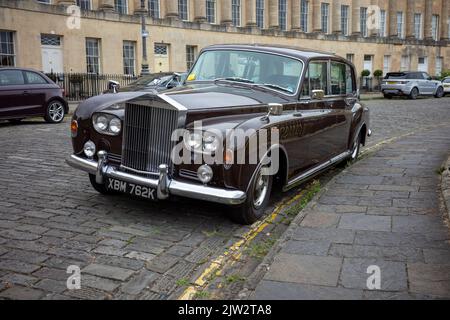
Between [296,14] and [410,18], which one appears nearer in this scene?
[296,14]

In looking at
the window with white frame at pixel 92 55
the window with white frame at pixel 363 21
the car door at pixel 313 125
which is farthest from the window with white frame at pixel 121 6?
the window with white frame at pixel 363 21

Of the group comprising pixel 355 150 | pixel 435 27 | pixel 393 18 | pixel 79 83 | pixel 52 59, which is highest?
pixel 393 18

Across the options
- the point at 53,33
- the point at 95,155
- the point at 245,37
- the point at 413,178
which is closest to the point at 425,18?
the point at 245,37

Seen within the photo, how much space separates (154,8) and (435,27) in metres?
35.3

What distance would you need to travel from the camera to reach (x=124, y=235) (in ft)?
15.6

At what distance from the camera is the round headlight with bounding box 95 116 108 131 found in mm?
5406

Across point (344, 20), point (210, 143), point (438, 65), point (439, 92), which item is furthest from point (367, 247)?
point (438, 65)

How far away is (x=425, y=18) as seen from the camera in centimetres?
5047

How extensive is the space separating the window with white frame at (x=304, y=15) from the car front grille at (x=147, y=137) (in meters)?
38.4

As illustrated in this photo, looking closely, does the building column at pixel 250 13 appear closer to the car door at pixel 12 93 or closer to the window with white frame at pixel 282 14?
the window with white frame at pixel 282 14

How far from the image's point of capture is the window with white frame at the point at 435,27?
169ft

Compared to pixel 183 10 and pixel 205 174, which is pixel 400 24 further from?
pixel 205 174

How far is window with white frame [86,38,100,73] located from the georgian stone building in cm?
6
